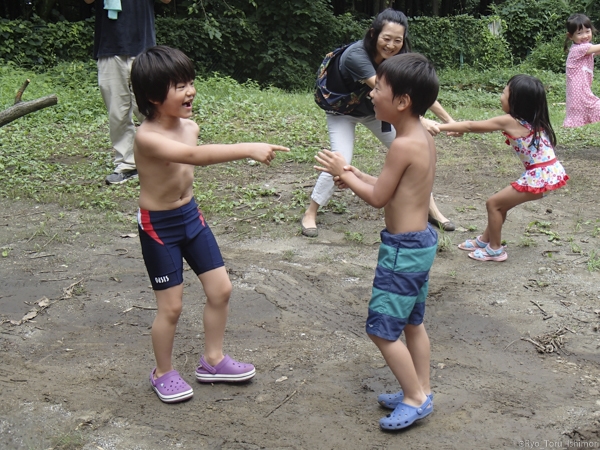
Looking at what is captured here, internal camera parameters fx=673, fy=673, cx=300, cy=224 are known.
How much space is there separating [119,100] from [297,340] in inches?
152

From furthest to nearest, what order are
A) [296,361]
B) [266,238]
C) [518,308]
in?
[266,238]
[518,308]
[296,361]

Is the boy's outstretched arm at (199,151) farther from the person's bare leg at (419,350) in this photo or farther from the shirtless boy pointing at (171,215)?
the person's bare leg at (419,350)

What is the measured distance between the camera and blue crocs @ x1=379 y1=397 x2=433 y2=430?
2.83m

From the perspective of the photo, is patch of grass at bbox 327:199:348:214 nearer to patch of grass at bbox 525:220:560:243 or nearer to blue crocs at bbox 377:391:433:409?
patch of grass at bbox 525:220:560:243

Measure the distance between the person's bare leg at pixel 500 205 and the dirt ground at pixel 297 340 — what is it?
204mm

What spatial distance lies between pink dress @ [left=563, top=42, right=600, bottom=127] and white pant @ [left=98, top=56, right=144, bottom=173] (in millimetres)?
5075

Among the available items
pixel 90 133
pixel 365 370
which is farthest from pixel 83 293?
pixel 90 133

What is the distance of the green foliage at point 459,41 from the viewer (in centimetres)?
2036

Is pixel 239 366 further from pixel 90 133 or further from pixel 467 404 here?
pixel 90 133

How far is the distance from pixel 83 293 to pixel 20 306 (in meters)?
0.38

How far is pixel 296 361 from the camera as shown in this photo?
350 centimetres

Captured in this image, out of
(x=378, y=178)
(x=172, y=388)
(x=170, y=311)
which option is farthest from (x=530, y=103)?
(x=172, y=388)

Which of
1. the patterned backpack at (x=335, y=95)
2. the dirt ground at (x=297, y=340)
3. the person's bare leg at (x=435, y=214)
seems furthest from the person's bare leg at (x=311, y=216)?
the person's bare leg at (x=435, y=214)

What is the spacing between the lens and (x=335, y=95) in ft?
16.9
